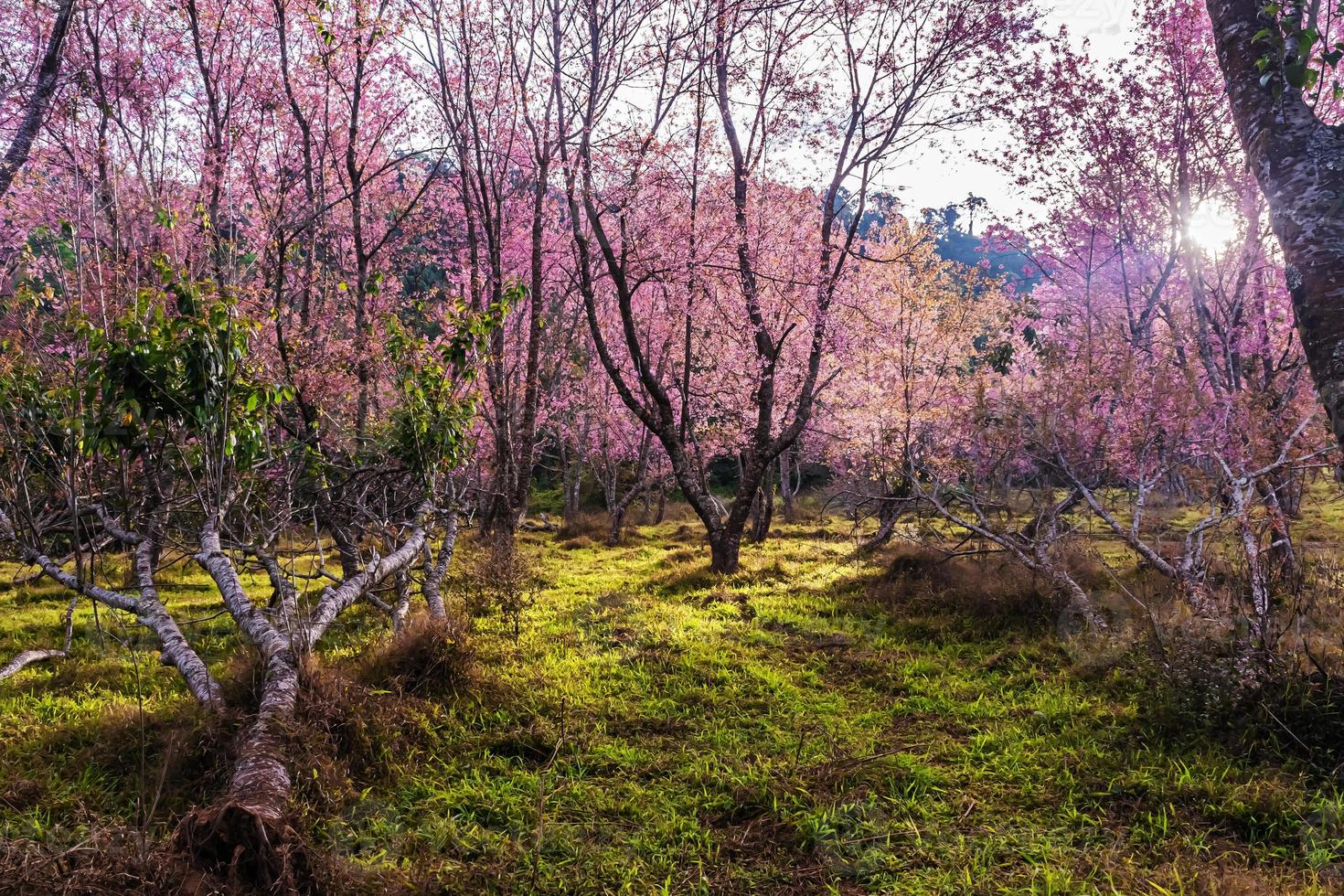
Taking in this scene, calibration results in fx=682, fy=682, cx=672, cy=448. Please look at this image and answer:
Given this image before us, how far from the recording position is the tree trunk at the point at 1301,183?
3.20m

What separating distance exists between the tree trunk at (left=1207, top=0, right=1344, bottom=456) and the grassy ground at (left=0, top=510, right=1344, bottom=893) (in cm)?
263

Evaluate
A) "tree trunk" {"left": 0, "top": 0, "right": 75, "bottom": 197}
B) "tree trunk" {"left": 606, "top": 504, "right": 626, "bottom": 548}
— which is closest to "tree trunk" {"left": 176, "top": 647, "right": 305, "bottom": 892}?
"tree trunk" {"left": 0, "top": 0, "right": 75, "bottom": 197}

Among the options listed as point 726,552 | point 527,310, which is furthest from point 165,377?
point 527,310

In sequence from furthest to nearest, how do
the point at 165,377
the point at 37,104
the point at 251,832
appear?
the point at 37,104 → the point at 165,377 → the point at 251,832

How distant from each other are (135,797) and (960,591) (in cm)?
869

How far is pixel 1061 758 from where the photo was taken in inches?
197

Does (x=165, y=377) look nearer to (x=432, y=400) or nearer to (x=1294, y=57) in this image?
(x=432, y=400)

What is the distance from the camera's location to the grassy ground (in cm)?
379

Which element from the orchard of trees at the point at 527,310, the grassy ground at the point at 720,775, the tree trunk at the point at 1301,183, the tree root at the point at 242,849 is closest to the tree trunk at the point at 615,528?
the orchard of trees at the point at 527,310

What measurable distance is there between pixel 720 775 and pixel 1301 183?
4.81m

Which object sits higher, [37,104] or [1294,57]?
[37,104]

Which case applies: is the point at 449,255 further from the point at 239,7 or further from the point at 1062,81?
the point at 1062,81

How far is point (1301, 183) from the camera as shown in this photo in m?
3.41

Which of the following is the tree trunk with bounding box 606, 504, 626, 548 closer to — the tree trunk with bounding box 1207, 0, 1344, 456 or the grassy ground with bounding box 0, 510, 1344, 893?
the grassy ground with bounding box 0, 510, 1344, 893
